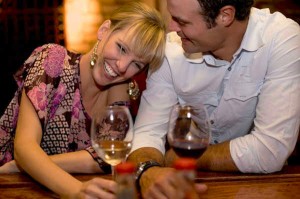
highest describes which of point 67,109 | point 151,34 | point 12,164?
point 151,34

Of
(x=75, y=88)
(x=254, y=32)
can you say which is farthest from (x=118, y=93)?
(x=254, y=32)

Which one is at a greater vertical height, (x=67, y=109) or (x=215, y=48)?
(x=215, y=48)

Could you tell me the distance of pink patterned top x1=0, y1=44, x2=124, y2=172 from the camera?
75.4 inches

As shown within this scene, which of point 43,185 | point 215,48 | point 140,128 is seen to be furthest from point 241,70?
point 43,185

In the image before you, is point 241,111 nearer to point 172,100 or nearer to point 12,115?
point 172,100

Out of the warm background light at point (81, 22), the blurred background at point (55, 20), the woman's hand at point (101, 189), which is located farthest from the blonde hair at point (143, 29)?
the warm background light at point (81, 22)

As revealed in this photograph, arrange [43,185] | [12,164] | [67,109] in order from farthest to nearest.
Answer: [67,109] < [12,164] < [43,185]

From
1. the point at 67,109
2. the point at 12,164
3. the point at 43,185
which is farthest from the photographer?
the point at 67,109

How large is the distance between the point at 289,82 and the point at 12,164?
944 mm

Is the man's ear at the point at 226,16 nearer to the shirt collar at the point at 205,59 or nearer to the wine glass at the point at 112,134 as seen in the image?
the shirt collar at the point at 205,59

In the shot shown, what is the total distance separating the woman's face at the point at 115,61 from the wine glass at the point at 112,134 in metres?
0.47

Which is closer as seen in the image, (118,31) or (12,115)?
(118,31)

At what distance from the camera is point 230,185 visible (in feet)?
5.38

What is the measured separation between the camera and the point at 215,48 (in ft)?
6.62
